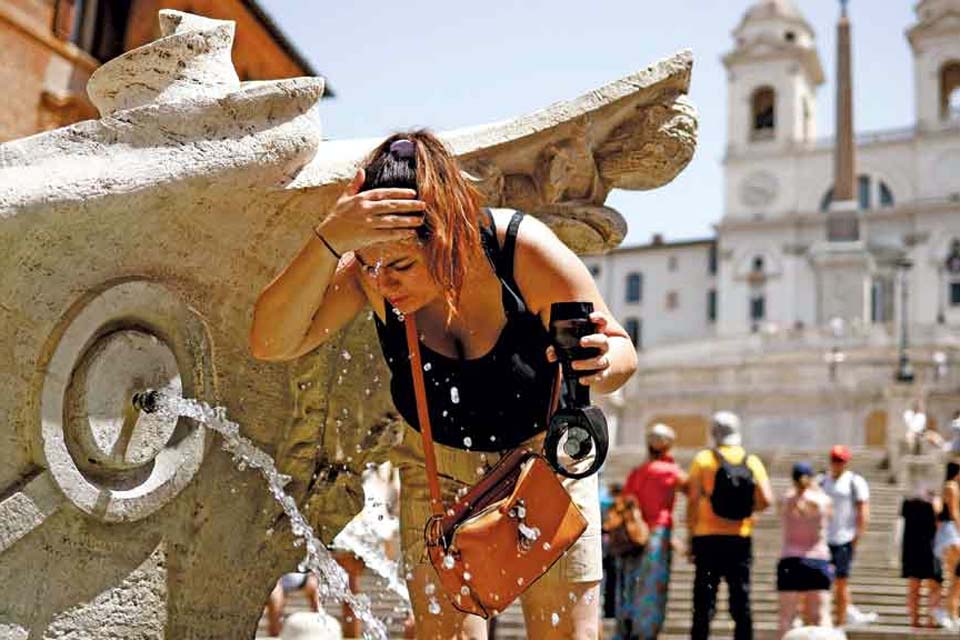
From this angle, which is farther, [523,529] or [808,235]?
[808,235]

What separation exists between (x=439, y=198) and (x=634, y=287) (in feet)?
275

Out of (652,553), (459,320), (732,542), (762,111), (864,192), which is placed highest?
(762,111)

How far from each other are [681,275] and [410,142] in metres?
82.7

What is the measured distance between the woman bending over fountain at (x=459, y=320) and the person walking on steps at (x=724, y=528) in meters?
4.81

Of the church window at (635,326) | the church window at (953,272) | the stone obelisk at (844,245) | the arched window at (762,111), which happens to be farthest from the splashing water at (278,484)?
the church window at (635,326)

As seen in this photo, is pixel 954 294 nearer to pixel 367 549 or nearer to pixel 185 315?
pixel 367 549

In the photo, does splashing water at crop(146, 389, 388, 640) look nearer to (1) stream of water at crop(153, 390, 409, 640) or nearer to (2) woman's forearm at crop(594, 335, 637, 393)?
(1) stream of water at crop(153, 390, 409, 640)

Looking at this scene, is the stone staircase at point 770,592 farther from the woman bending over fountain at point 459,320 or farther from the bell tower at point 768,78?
the bell tower at point 768,78

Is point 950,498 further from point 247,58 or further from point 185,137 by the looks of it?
point 247,58

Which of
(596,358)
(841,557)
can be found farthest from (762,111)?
(596,358)

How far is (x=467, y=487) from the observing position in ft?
9.78

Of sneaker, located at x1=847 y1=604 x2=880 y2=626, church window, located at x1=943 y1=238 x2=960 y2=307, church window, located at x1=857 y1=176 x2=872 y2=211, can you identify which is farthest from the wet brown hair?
church window, located at x1=857 y1=176 x2=872 y2=211

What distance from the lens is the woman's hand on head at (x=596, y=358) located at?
2.64m

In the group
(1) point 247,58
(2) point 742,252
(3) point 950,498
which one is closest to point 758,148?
(2) point 742,252
